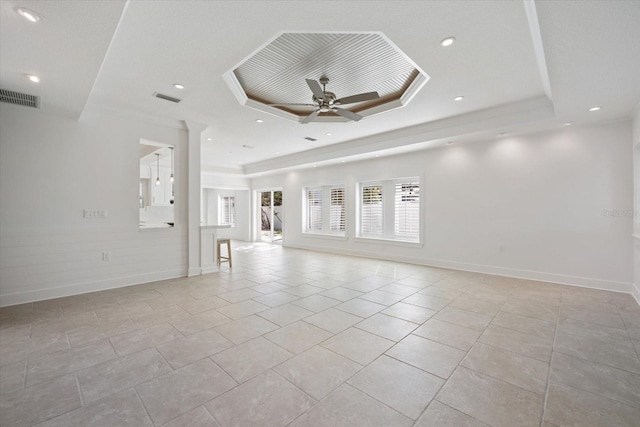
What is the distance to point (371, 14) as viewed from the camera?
2.29 meters

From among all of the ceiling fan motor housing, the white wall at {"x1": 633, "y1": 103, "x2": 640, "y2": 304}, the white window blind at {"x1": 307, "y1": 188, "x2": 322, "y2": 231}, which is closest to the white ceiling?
the white wall at {"x1": 633, "y1": 103, "x2": 640, "y2": 304}

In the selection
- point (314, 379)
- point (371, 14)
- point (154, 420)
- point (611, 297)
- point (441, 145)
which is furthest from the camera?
point (441, 145)

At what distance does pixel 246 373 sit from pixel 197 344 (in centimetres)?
72

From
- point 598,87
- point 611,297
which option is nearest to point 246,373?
point 598,87

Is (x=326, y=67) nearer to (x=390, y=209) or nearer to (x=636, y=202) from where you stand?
(x=390, y=209)

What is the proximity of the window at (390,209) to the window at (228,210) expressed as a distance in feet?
20.5

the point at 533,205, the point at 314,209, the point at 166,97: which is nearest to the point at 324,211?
the point at 314,209

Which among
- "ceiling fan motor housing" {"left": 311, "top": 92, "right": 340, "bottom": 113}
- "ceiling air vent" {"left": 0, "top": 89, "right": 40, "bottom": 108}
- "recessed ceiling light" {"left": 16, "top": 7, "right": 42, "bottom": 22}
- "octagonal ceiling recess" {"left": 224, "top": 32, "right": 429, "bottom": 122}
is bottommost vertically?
"ceiling air vent" {"left": 0, "top": 89, "right": 40, "bottom": 108}

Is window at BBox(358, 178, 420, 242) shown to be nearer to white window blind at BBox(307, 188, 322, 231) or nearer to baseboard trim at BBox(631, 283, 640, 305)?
white window blind at BBox(307, 188, 322, 231)

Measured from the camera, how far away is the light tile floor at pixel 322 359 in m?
1.69

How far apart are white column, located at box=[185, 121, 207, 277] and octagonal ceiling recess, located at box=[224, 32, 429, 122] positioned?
155 cm

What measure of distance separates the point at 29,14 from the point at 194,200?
3.39m

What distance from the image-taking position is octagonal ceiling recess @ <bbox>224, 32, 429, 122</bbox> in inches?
112

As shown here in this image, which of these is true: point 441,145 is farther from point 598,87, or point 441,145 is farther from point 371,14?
point 371,14
